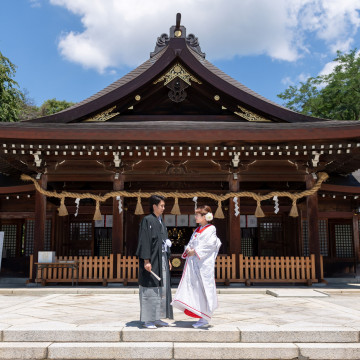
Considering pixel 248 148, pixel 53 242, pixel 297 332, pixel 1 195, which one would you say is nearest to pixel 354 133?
pixel 248 148

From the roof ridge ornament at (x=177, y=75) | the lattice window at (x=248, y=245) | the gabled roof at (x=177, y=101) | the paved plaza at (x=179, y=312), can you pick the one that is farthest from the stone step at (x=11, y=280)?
the roof ridge ornament at (x=177, y=75)

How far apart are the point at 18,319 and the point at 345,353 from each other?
4.15 m

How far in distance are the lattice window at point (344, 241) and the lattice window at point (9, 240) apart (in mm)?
11130

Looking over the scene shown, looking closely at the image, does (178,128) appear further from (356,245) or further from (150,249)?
(356,245)

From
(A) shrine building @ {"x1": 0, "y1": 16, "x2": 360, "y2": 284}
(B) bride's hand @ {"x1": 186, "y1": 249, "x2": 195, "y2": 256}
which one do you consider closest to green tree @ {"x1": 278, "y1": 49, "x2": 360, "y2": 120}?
(A) shrine building @ {"x1": 0, "y1": 16, "x2": 360, "y2": 284}

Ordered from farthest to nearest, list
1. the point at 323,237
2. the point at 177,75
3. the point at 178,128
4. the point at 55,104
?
1. the point at 55,104
2. the point at 323,237
3. the point at 177,75
4. the point at 178,128

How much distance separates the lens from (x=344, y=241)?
44.3 feet

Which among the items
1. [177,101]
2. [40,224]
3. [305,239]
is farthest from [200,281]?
[305,239]

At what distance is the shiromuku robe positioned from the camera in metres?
4.77

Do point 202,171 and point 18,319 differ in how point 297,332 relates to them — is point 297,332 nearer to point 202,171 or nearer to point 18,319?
point 18,319

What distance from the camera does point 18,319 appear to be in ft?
17.5

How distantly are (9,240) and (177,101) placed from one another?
7.55 m

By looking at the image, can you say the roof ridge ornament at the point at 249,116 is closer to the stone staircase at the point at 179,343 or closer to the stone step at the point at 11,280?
the stone staircase at the point at 179,343

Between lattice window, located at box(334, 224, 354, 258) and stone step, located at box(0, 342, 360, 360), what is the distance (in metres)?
9.85
